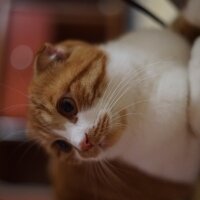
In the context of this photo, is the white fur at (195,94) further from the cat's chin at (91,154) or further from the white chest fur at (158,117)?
the cat's chin at (91,154)

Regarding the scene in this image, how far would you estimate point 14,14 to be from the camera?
1.59m

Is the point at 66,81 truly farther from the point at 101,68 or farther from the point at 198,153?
Answer: the point at 198,153

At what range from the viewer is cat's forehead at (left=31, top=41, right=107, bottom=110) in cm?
86

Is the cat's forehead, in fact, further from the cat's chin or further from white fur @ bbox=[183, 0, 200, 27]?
white fur @ bbox=[183, 0, 200, 27]

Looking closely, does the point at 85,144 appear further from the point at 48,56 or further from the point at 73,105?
the point at 48,56

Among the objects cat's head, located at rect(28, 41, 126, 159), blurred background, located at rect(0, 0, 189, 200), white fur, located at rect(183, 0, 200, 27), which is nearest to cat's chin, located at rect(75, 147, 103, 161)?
cat's head, located at rect(28, 41, 126, 159)

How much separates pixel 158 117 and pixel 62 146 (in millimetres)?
209

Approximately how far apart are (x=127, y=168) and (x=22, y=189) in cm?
44

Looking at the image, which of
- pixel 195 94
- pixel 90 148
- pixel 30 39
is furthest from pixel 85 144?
pixel 30 39

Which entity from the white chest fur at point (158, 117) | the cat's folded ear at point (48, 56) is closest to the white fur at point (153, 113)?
the white chest fur at point (158, 117)

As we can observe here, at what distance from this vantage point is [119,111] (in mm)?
866

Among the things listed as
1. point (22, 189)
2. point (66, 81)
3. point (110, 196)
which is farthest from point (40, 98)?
point (22, 189)

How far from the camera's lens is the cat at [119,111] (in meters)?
0.85

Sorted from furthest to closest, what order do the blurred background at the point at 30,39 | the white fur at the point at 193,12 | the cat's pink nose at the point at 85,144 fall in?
the blurred background at the point at 30,39, the white fur at the point at 193,12, the cat's pink nose at the point at 85,144
